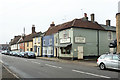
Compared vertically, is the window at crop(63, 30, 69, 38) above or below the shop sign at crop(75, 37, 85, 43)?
above

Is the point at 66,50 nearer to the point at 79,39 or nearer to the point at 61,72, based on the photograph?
the point at 79,39

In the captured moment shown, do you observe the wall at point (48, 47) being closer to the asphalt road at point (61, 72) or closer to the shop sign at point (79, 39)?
the shop sign at point (79, 39)

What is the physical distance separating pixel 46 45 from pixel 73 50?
13096mm

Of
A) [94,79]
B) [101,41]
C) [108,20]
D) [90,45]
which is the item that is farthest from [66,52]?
[94,79]

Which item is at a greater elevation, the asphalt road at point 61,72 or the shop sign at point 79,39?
the shop sign at point 79,39

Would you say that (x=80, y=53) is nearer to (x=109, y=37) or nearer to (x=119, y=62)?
(x=109, y=37)

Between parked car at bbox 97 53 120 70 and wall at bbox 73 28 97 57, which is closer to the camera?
parked car at bbox 97 53 120 70

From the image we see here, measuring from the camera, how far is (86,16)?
Answer: 33.9 m

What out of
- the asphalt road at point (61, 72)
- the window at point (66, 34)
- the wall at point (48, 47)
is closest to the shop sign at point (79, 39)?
the window at point (66, 34)

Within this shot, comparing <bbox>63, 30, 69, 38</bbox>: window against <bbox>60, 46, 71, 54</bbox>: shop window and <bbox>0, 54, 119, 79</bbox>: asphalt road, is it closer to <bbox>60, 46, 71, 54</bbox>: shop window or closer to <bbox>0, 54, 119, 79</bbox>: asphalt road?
<bbox>60, 46, 71, 54</bbox>: shop window

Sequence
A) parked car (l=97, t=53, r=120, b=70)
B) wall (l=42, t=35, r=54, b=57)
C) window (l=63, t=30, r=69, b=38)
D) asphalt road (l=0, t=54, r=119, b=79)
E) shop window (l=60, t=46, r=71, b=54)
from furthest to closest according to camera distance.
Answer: wall (l=42, t=35, r=54, b=57), window (l=63, t=30, r=69, b=38), shop window (l=60, t=46, r=71, b=54), parked car (l=97, t=53, r=120, b=70), asphalt road (l=0, t=54, r=119, b=79)

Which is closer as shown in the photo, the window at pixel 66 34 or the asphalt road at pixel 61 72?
the asphalt road at pixel 61 72

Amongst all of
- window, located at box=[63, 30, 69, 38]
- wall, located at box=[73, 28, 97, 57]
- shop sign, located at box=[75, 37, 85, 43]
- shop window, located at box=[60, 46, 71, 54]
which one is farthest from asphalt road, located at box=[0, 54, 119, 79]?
window, located at box=[63, 30, 69, 38]

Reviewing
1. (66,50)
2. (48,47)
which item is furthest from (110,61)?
(48,47)
